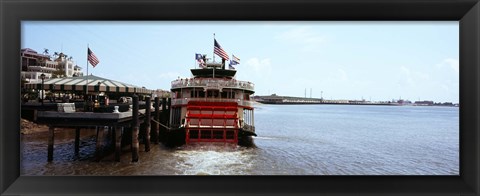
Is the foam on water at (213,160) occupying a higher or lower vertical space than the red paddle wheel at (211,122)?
lower

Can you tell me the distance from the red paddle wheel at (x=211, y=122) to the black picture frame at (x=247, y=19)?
34.6 ft

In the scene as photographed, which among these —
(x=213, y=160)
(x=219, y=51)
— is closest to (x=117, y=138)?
(x=213, y=160)

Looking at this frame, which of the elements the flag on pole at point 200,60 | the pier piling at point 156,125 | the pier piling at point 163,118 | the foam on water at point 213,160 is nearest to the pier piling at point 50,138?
the foam on water at point 213,160

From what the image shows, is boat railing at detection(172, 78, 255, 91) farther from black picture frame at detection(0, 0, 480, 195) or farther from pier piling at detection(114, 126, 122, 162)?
black picture frame at detection(0, 0, 480, 195)

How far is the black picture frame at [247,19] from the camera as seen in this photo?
12.4 ft

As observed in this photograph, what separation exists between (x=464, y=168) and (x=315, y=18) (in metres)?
2.88

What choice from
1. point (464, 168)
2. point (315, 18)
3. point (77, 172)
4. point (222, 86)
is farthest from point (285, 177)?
point (222, 86)

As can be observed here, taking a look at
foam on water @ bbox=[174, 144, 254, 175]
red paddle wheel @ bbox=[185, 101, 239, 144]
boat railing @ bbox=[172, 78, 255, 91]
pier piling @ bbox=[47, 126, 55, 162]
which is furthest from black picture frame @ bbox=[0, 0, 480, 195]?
boat railing @ bbox=[172, 78, 255, 91]

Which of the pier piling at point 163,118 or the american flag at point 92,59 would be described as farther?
the pier piling at point 163,118

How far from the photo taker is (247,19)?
394cm

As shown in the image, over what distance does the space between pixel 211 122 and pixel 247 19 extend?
12215 mm

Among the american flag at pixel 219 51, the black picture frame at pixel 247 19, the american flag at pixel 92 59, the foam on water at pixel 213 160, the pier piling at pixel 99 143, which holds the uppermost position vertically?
the american flag at pixel 219 51

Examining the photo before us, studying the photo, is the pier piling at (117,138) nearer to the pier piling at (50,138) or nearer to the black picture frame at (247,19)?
the pier piling at (50,138)

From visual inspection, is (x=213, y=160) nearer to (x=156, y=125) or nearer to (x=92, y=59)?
(x=156, y=125)
